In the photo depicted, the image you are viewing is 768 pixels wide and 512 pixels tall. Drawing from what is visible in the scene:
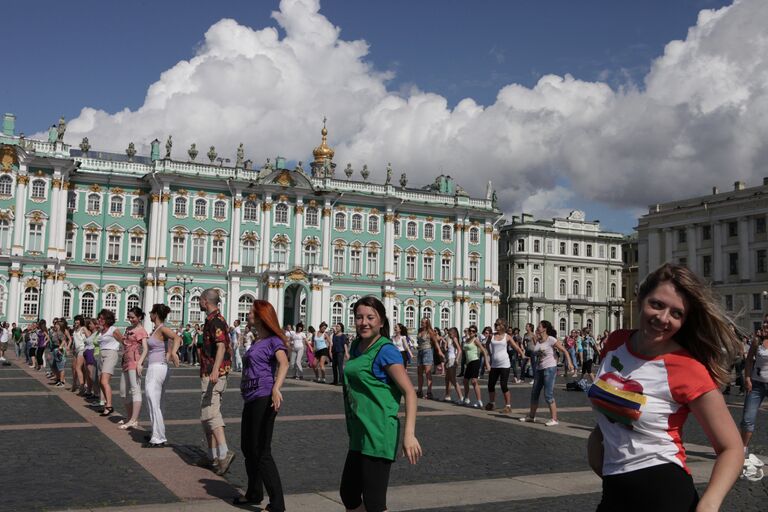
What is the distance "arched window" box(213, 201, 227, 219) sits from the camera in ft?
199

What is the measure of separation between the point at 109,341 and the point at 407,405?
34.6 feet

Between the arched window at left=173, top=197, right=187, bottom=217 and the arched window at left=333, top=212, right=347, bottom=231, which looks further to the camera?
the arched window at left=333, top=212, right=347, bottom=231

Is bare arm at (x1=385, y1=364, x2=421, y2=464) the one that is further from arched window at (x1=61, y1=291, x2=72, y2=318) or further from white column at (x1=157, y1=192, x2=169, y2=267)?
arched window at (x1=61, y1=291, x2=72, y2=318)

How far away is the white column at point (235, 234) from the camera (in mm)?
60469

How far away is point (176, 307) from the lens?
5841cm

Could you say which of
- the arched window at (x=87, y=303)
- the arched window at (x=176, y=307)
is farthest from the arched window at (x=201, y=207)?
the arched window at (x=87, y=303)

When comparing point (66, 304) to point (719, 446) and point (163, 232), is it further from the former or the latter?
point (719, 446)

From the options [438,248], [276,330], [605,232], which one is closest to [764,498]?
[276,330]

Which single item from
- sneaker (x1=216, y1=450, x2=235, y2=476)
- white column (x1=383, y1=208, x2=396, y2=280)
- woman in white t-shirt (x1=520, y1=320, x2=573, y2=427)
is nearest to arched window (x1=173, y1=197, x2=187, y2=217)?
white column (x1=383, y1=208, x2=396, y2=280)

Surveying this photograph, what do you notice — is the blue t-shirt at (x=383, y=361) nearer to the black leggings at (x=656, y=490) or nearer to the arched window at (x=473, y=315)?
the black leggings at (x=656, y=490)

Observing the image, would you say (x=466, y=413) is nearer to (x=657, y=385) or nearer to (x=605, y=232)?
(x=657, y=385)

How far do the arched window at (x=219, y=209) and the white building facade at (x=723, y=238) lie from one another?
38.9 m

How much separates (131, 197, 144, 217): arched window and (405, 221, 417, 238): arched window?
21.8 metres

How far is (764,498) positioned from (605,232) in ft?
283
